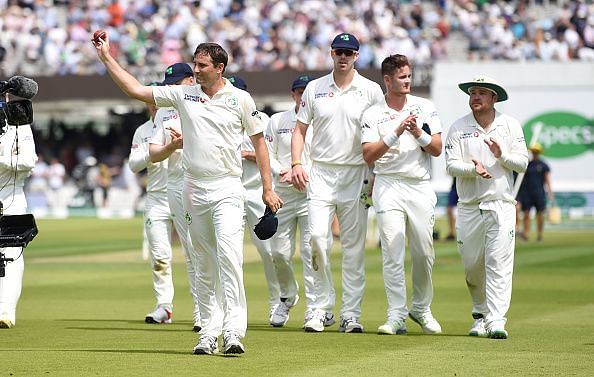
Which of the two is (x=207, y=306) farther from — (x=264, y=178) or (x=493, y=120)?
(x=493, y=120)

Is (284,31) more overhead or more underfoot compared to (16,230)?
more overhead

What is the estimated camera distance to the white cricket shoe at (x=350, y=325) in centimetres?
1253

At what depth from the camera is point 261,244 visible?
13945 mm

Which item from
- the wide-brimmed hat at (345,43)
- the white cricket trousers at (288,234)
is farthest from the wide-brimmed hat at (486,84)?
the white cricket trousers at (288,234)

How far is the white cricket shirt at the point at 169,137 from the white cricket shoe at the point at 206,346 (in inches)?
102

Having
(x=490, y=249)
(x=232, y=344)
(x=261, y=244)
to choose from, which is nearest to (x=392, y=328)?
(x=490, y=249)

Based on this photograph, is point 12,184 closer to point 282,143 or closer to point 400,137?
point 282,143

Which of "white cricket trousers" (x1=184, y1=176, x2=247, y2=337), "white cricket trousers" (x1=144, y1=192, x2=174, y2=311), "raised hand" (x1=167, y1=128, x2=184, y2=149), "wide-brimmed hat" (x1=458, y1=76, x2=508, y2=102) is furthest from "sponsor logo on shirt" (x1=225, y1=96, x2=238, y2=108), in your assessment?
"white cricket trousers" (x1=144, y1=192, x2=174, y2=311)

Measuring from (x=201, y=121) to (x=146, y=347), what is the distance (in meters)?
1.98

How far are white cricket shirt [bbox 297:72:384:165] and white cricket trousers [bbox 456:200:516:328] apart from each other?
47.2 inches

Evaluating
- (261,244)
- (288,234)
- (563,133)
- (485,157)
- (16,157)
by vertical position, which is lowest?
(563,133)

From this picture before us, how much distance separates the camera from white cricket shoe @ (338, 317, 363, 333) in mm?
12531

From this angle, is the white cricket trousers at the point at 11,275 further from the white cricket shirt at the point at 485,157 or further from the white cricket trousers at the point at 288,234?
the white cricket shirt at the point at 485,157

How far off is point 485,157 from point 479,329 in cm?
157
